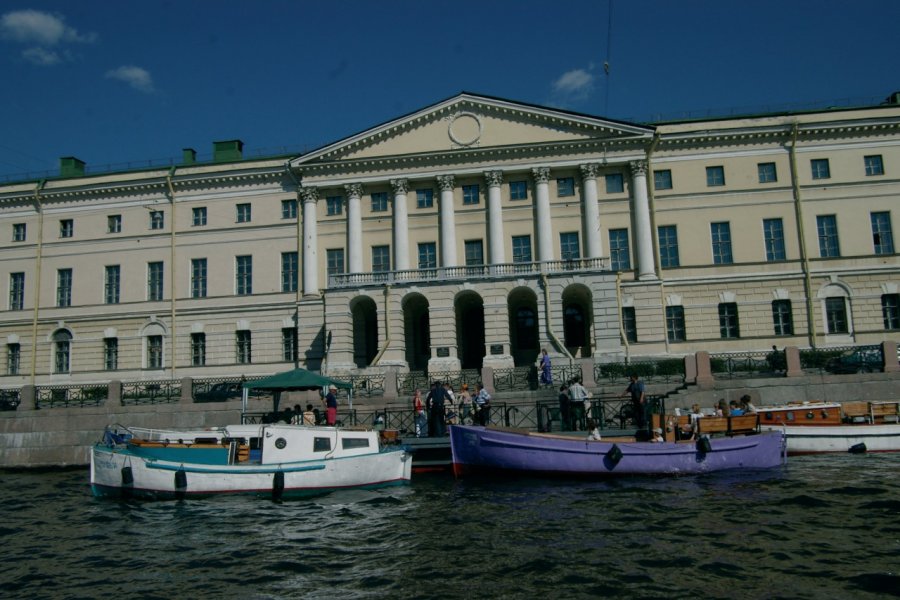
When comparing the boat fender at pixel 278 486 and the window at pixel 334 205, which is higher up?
the window at pixel 334 205

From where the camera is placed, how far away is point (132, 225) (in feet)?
153

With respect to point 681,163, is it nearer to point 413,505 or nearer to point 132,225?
point 413,505

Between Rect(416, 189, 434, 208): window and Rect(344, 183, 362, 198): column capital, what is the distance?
3716 millimetres

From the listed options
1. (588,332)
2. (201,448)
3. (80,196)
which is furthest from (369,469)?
(80,196)

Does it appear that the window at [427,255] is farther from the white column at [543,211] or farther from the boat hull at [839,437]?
the boat hull at [839,437]

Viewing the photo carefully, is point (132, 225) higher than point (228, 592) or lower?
higher

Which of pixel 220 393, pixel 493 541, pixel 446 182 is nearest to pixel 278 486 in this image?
pixel 493 541

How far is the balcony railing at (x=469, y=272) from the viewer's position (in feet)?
127

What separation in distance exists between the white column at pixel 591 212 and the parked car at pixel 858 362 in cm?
1480

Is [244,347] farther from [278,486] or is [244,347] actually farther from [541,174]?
[278,486]

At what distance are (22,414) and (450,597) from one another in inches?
1147

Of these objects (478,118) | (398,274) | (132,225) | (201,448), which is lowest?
(201,448)

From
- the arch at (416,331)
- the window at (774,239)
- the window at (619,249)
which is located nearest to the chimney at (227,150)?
the arch at (416,331)

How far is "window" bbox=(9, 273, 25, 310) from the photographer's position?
47.2 metres
